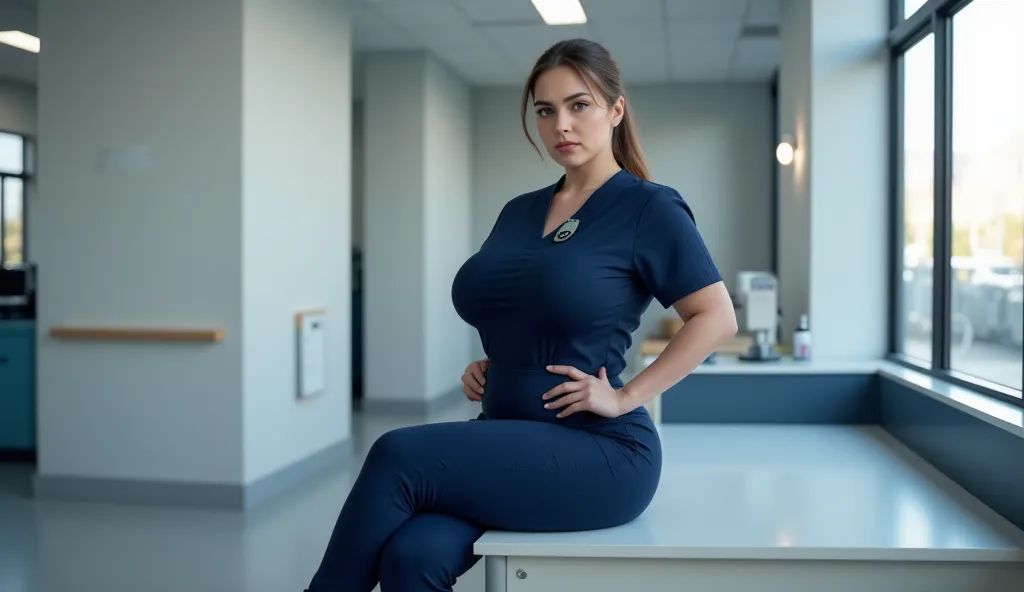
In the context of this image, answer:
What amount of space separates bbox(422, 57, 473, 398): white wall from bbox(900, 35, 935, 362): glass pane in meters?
4.12

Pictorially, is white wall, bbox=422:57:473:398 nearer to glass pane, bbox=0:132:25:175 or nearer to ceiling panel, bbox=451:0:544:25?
ceiling panel, bbox=451:0:544:25

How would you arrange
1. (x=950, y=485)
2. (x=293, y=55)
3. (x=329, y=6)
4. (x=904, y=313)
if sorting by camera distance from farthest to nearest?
(x=329, y=6), (x=293, y=55), (x=904, y=313), (x=950, y=485)

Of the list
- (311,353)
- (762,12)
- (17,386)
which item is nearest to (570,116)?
(311,353)

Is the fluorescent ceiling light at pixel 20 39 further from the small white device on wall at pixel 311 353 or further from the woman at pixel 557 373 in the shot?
the woman at pixel 557 373

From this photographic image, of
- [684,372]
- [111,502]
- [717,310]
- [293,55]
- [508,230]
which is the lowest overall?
[111,502]

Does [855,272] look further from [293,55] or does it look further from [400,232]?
[400,232]

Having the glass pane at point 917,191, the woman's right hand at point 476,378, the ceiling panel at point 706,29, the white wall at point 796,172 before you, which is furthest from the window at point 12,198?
the woman's right hand at point 476,378

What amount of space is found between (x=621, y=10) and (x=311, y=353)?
304 centimetres

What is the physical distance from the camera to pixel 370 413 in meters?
7.39

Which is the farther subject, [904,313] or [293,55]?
[293,55]

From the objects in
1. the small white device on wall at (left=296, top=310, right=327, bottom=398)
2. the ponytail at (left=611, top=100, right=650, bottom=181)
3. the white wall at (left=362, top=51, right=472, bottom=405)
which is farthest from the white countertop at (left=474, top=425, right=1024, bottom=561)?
the white wall at (left=362, top=51, right=472, bottom=405)

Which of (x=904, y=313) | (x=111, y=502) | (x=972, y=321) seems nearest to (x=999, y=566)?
(x=904, y=313)

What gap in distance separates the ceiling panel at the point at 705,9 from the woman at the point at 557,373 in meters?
4.61

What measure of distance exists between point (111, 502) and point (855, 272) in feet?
11.5
